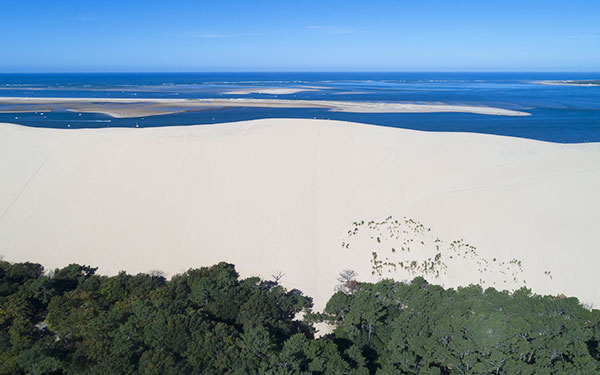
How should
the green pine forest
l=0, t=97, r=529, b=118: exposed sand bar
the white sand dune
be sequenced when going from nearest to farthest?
the green pine forest
the white sand dune
l=0, t=97, r=529, b=118: exposed sand bar

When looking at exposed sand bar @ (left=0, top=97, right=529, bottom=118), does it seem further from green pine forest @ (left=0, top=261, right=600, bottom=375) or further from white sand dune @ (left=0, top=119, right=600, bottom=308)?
green pine forest @ (left=0, top=261, right=600, bottom=375)

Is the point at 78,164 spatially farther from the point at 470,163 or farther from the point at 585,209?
the point at 585,209

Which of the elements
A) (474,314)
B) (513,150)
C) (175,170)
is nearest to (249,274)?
(474,314)

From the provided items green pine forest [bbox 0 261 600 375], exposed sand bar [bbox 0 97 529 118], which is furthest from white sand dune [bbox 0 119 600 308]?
exposed sand bar [bbox 0 97 529 118]

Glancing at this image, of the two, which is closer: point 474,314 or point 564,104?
point 474,314

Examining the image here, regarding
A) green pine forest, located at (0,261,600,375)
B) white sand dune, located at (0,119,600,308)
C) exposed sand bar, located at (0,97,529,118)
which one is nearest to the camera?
green pine forest, located at (0,261,600,375)

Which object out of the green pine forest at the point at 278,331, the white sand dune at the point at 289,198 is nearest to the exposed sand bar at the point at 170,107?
the white sand dune at the point at 289,198
